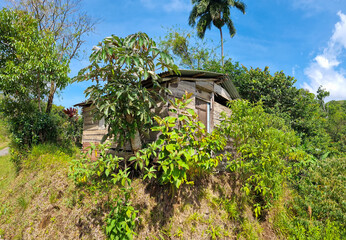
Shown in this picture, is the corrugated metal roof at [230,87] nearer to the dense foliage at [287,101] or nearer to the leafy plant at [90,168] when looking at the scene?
the dense foliage at [287,101]

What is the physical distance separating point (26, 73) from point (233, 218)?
350 inches

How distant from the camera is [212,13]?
16.7m

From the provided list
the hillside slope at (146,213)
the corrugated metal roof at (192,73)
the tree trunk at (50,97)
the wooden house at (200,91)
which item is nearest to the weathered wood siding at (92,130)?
the wooden house at (200,91)

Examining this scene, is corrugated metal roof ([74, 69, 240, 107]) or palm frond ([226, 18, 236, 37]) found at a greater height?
palm frond ([226, 18, 236, 37])

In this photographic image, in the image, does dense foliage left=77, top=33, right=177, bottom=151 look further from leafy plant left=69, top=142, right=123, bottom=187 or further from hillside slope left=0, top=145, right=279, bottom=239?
hillside slope left=0, top=145, right=279, bottom=239

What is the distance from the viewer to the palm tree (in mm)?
16844

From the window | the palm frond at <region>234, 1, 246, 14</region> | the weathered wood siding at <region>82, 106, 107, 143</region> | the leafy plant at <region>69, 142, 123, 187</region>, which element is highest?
the palm frond at <region>234, 1, 246, 14</region>

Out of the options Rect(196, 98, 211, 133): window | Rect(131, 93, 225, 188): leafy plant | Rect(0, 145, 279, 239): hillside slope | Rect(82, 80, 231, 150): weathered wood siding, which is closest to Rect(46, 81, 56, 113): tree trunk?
Rect(82, 80, 231, 150): weathered wood siding

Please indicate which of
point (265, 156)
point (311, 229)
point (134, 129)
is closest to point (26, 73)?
point (134, 129)

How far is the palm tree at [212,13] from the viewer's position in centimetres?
1684

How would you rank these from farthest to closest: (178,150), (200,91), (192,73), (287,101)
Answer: (287,101) → (200,91) → (192,73) → (178,150)

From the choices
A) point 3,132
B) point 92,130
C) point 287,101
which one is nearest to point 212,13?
point 287,101

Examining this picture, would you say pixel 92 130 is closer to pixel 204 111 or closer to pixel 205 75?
pixel 204 111

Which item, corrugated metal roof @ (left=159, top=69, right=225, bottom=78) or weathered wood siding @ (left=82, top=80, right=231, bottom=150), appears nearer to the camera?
corrugated metal roof @ (left=159, top=69, right=225, bottom=78)
